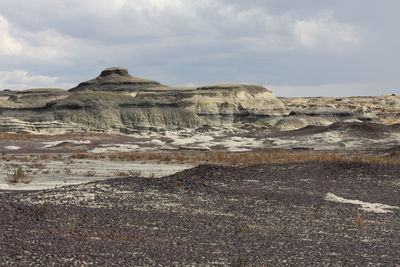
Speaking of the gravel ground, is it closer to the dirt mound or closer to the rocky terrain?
the rocky terrain

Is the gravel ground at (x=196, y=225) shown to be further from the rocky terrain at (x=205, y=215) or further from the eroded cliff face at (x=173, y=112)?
the eroded cliff face at (x=173, y=112)

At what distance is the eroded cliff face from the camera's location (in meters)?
96.4

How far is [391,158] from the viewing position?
120 ft

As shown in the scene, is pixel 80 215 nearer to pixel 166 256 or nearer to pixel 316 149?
pixel 166 256

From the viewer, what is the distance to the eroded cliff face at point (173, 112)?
316 ft

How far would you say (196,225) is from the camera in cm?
1355

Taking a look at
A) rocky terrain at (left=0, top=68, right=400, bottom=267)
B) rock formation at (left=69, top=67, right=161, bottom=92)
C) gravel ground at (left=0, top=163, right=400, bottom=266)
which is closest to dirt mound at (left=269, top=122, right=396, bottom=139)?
rocky terrain at (left=0, top=68, right=400, bottom=267)

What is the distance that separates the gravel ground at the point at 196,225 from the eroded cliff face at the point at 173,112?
71.5 meters

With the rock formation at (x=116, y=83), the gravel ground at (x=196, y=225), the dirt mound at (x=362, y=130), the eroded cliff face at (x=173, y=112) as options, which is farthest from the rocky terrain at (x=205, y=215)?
the rock formation at (x=116, y=83)

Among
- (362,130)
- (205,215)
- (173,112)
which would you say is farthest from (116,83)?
(205,215)

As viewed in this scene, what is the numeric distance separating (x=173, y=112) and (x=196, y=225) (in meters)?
96.5

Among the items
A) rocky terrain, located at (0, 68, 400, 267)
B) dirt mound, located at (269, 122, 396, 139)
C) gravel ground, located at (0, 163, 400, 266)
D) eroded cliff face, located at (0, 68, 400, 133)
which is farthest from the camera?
eroded cliff face, located at (0, 68, 400, 133)

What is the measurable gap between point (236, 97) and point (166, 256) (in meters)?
113

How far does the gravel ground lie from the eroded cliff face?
7145 cm
